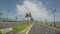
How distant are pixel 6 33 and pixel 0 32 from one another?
1.10m

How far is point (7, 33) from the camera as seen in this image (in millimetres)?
20156

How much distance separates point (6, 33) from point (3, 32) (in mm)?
430

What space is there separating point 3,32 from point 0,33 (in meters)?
1.07

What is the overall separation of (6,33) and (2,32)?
625 millimetres

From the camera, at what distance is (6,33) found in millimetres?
20281

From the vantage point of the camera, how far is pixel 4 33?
1995 centimetres

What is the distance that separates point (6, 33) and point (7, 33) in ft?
0.65

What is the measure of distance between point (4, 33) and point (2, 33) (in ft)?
1.79

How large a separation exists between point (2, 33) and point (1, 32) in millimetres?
323

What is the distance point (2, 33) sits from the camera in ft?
63.8

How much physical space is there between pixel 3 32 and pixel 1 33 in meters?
0.90

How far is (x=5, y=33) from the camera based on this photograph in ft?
66.1

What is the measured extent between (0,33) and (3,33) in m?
0.68

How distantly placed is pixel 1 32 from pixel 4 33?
0.46 metres
